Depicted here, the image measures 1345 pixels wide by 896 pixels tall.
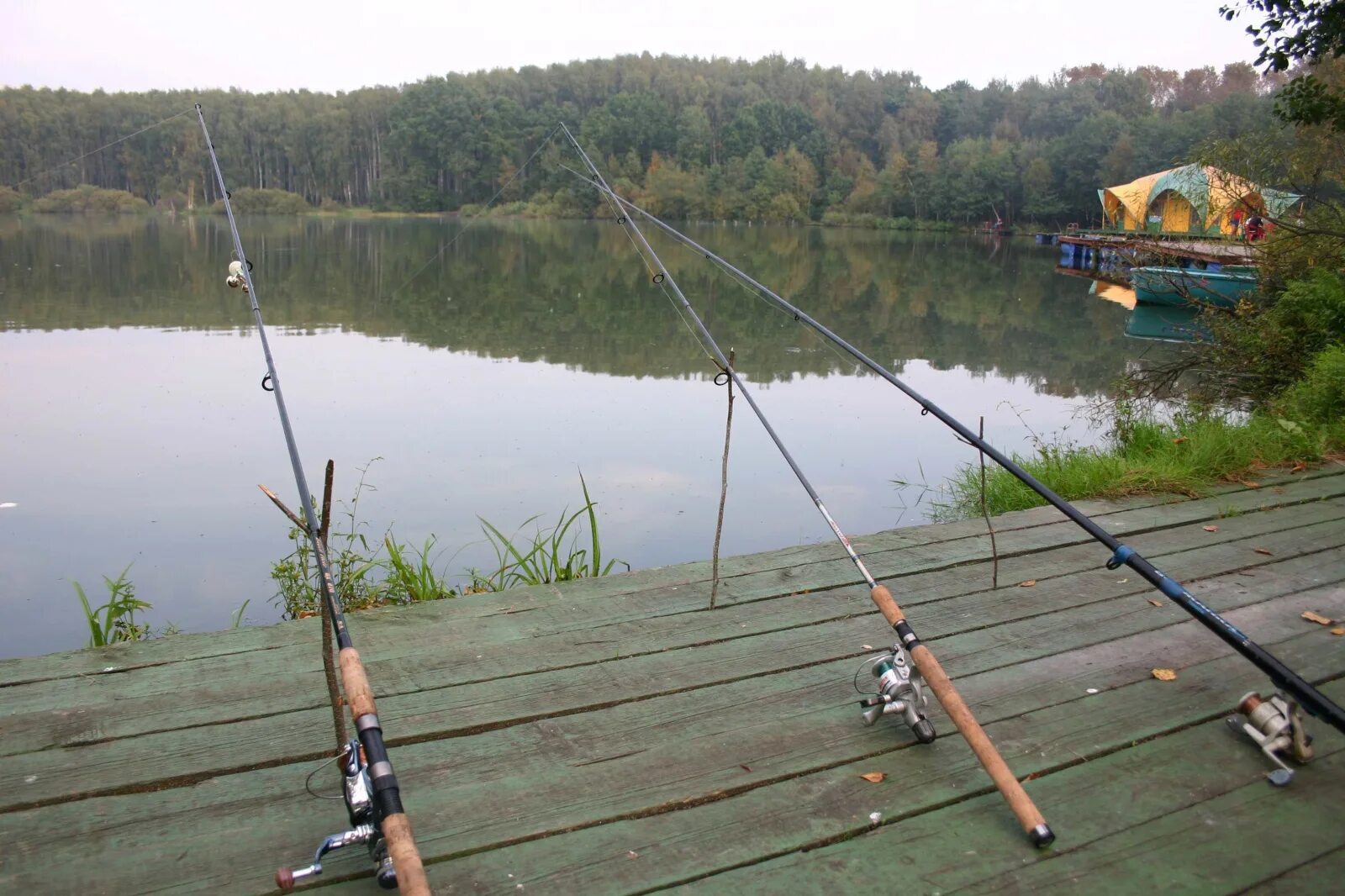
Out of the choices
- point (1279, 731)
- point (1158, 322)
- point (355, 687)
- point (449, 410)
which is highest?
point (355, 687)

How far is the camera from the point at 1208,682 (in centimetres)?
246

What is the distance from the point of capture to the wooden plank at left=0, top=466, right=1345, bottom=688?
2461mm

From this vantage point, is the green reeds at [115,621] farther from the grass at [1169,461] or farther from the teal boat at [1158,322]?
the teal boat at [1158,322]

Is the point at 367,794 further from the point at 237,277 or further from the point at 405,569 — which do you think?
the point at 405,569

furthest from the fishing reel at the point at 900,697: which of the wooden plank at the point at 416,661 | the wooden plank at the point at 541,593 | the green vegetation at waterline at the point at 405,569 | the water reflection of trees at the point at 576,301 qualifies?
the water reflection of trees at the point at 576,301

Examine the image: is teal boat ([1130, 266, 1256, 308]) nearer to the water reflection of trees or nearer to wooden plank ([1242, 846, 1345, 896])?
the water reflection of trees

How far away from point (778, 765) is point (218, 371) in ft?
28.6

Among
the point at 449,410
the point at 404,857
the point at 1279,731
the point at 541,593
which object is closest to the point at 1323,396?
the point at 1279,731

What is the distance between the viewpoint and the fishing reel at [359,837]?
62.2 inches

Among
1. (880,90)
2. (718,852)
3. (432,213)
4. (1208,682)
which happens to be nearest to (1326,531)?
(1208,682)

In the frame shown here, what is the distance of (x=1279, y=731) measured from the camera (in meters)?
2.09

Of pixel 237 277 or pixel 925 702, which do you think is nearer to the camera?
pixel 925 702

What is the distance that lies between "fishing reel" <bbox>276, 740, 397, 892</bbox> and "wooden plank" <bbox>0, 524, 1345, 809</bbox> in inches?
17.8

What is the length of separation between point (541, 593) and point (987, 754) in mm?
1515
